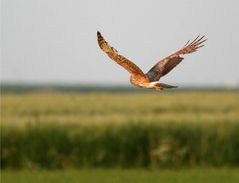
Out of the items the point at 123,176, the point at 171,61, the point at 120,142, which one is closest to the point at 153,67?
the point at 171,61

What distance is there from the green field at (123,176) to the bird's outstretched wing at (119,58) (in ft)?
35.8

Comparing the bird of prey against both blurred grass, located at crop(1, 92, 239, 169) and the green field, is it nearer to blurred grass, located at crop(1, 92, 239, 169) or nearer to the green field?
the green field

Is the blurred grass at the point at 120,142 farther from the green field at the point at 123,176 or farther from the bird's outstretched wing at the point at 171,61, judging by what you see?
the bird's outstretched wing at the point at 171,61

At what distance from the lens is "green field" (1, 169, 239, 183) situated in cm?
1170

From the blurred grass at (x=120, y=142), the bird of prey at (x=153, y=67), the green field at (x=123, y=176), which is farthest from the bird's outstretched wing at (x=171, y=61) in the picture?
the blurred grass at (x=120, y=142)

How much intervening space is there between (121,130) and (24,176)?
235 centimetres

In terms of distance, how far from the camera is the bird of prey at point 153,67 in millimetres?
613

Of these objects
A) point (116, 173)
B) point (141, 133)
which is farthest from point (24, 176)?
point (141, 133)

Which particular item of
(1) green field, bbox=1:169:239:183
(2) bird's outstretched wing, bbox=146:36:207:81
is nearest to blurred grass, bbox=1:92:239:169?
(1) green field, bbox=1:169:239:183

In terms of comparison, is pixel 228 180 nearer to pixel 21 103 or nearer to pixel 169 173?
pixel 169 173

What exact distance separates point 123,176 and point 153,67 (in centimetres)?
1166

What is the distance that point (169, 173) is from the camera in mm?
12664

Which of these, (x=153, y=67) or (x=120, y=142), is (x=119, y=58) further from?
(x=120, y=142)

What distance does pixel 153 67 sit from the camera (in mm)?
688
